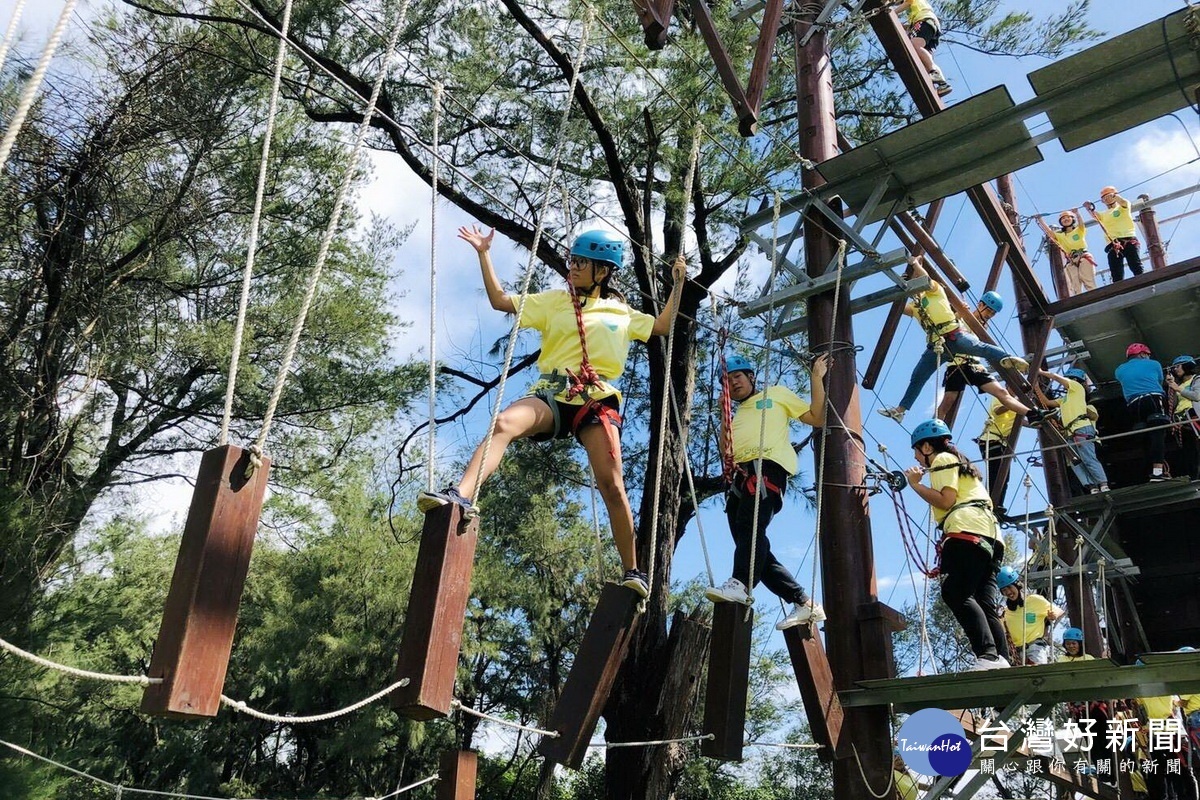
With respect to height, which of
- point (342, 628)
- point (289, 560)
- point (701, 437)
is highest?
point (701, 437)

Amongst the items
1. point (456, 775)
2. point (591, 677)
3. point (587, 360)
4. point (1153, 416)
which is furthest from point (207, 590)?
point (1153, 416)

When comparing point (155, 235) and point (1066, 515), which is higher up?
point (155, 235)

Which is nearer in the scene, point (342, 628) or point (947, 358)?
point (947, 358)

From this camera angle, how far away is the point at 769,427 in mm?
4578

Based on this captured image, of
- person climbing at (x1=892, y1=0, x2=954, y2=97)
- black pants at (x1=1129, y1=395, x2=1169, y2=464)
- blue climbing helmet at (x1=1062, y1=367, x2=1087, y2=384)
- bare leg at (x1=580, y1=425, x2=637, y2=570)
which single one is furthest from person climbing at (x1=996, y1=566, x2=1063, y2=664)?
bare leg at (x1=580, y1=425, x2=637, y2=570)

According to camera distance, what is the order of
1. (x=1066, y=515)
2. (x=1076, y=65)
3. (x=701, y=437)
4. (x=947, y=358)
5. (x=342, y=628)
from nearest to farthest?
(x=1076, y=65) → (x=947, y=358) → (x=1066, y=515) → (x=701, y=437) → (x=342, y=628)

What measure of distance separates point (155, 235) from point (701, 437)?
17.6ft

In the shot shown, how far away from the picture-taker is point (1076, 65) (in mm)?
5137

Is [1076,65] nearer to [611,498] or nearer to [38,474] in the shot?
[611,498]

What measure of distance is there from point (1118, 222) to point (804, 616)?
8.15 metres

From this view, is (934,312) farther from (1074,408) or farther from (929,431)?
(1074,408)

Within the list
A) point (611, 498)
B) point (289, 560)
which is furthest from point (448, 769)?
point (289, 560)

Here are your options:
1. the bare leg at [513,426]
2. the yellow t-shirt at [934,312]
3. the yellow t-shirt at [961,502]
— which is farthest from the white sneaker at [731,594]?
the yellow t-shirt at [934,312]

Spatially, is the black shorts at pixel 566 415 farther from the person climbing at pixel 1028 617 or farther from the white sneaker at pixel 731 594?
the person climbing at pixel 1028 617
